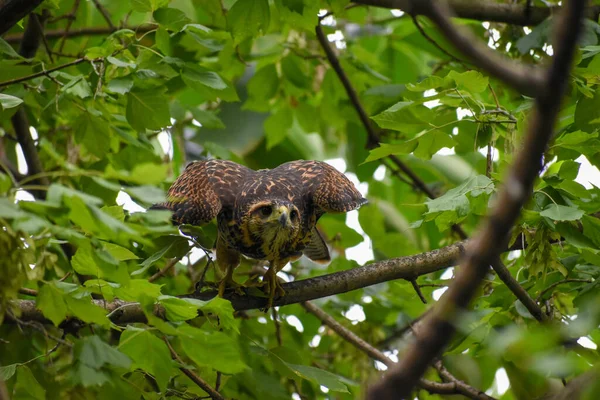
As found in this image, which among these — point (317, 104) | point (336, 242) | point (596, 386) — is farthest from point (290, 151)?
point (596, 386)

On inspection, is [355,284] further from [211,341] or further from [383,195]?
[383,195]

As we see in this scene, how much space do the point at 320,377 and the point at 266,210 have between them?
1.18 meters

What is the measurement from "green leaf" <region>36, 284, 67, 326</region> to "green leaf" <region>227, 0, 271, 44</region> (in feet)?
6.06

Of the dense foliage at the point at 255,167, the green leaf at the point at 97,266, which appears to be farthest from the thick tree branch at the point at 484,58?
the green leaf at the point at 97,266

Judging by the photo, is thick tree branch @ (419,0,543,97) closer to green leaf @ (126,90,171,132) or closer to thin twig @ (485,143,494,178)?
thin twig @ (485,143,494,178)

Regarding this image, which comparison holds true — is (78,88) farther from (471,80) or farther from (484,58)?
(484,58)

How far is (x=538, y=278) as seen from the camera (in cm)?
345

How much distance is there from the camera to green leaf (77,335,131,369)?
2674 millimetres

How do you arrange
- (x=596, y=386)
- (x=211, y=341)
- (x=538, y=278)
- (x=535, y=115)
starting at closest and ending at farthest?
(x=535, y=115) → (x=596, y=386) → (x=211, y=341) → (x=538, y=278)

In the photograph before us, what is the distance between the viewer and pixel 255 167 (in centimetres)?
712

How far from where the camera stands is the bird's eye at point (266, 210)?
4.40m

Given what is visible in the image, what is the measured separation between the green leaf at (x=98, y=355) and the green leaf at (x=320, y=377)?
1.03m

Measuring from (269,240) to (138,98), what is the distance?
1.08 m

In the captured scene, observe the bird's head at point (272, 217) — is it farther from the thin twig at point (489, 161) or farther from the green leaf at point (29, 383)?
the green leaf at point (29, 383)
